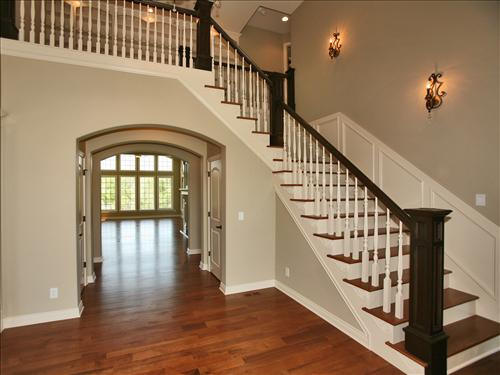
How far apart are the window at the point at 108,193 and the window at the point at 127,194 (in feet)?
1.14

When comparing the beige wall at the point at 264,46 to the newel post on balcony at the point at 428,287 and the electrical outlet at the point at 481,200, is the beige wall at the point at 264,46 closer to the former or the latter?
the electrical outlet at the point at 481,200

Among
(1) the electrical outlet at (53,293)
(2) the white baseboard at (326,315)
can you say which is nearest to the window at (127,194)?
(1) the electrical outlet at (53,293)

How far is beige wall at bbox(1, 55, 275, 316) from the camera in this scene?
313 centimetres

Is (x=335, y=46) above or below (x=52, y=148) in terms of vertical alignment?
above

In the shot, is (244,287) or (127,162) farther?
(127,162)

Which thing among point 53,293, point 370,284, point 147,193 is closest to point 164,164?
point 147,193

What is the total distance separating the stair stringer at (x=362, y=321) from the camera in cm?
244

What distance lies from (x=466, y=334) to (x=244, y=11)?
6.80m

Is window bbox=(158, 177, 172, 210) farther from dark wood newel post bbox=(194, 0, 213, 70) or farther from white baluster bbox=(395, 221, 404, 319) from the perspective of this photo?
white baluster bbox=(395, 221, 404, 319)

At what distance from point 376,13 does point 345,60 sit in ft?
2.54

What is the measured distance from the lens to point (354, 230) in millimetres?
3240

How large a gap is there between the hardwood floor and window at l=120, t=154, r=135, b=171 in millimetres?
10183

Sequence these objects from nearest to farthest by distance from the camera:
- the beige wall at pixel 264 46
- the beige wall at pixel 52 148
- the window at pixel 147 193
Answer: the beige wall at pixel 52 148 < the beige wall at pixel 264 46 < the window at pixel 147 193

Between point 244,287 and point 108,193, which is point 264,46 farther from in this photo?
point 108,193
